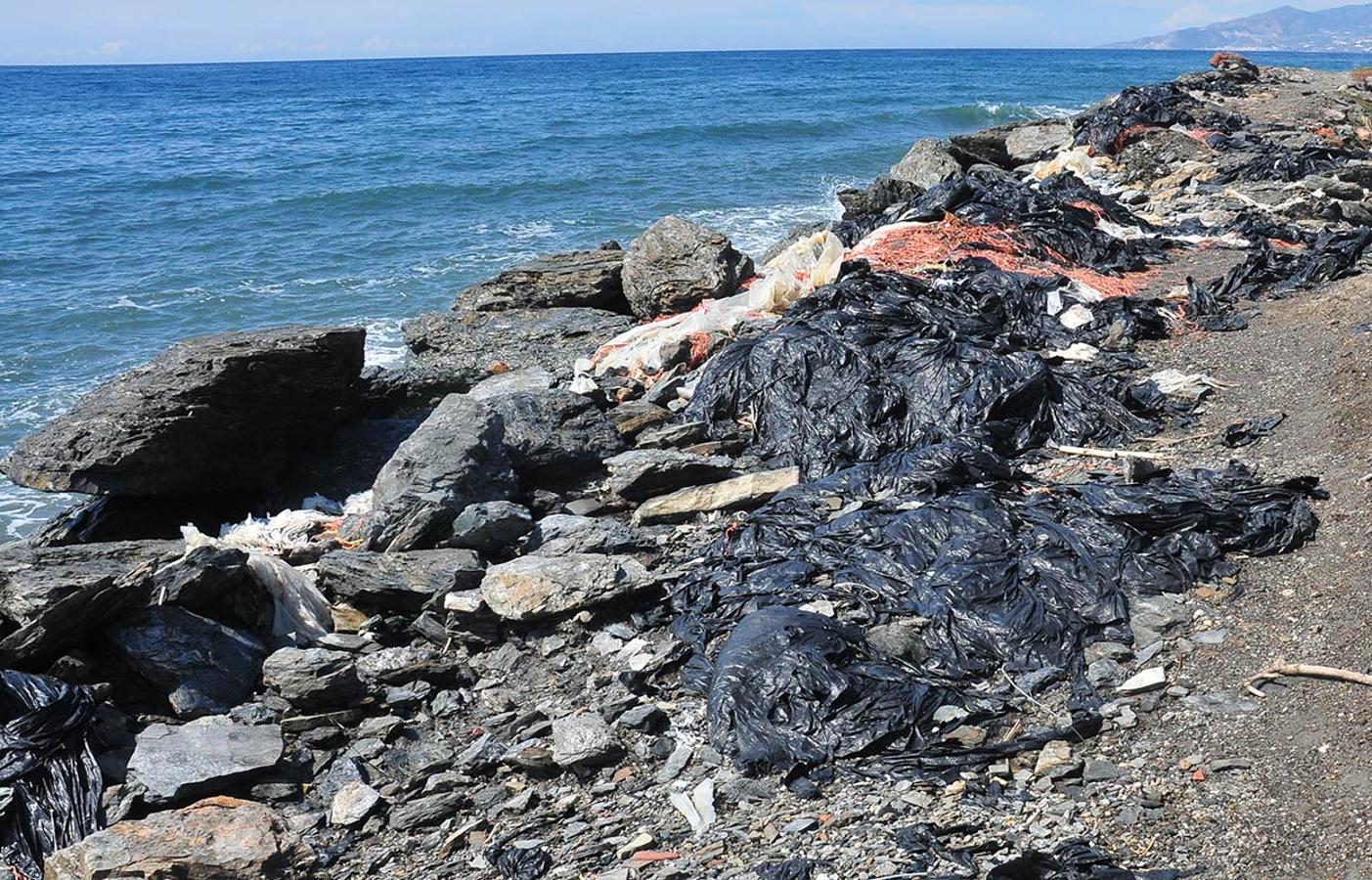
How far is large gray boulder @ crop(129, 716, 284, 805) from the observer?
4543 millimetres

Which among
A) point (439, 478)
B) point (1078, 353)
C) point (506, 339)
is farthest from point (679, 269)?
point (439, 478)

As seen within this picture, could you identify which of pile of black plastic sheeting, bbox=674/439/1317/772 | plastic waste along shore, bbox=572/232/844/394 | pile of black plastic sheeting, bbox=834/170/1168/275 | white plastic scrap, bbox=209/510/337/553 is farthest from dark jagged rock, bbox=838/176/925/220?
white plastic scrap, bbox=209/510/337/553

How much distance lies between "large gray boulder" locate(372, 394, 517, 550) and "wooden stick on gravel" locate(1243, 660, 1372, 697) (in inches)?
173

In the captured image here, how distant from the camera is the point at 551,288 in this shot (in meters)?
11.6

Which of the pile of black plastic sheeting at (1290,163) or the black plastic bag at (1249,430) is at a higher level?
the pile of black plastic sheeting at (1290,163)

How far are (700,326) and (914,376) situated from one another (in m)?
2.33

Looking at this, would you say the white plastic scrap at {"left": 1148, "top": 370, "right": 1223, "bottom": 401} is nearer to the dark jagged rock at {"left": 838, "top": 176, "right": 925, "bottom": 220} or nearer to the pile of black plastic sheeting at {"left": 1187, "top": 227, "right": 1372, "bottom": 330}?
the pile of black plastic sheeting at {"left": 1187, "top": 227, "right": 1372, "bottom": 330}

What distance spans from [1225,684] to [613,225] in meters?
17.4

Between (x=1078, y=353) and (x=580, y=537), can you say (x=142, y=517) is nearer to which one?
(x=580, y=537)

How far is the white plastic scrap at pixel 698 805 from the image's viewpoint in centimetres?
399

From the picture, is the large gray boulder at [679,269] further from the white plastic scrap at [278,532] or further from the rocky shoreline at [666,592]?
the white plastic scrap at [278,532]

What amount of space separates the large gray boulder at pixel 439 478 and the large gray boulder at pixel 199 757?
1742 mm

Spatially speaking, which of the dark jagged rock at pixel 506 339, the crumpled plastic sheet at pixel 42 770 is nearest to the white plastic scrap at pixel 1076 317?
the dark jagged rock at pixel 506 339

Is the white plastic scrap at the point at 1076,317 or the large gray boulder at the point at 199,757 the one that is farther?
the white plastic scrap at the point at 1076,317
